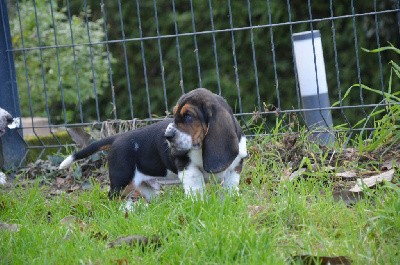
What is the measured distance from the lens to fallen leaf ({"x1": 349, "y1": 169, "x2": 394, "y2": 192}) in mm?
5277

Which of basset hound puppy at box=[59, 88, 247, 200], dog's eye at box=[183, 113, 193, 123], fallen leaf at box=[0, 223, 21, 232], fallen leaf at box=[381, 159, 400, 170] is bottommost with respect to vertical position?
fallen leaf at box=[381, 159, 400, 170]

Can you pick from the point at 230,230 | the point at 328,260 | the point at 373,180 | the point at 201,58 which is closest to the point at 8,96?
the point at 373,180

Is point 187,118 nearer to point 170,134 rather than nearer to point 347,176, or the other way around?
point 170,134

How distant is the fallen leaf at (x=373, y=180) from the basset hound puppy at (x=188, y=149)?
0.74 meters

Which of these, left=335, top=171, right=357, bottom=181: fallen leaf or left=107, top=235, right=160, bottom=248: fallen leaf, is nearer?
left=107, top=235, right=160, bottom=248: fallen leaf

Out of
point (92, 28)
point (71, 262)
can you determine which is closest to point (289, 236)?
point (71, 262)

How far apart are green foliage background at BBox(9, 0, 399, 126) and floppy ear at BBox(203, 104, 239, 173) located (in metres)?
3.99

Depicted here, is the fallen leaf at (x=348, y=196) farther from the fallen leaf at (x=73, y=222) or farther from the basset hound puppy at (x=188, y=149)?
the fallen leaf at (x=73, y=222)

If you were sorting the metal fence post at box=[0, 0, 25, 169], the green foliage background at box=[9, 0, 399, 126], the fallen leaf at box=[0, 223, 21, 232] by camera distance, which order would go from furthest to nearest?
the green foliage background at box=[9, 0, 399, 126], the metal fence post at box=[0, 0, 25, 169], the fallen leaf at box=[0, 223, 21, 232]

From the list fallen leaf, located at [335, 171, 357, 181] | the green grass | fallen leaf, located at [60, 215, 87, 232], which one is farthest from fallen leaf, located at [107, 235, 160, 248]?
fallen leaf, located at [335, 171, 357, 181]

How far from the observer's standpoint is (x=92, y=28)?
1330 centimetres

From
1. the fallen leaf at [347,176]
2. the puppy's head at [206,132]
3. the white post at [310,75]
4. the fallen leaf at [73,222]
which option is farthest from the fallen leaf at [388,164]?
the fallen leaf at [73,222]

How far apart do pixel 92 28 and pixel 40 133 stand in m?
3.93

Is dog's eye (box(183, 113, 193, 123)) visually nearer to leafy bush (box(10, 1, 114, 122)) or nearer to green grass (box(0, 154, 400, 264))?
green grass (box(0, 154, 400, 264))
